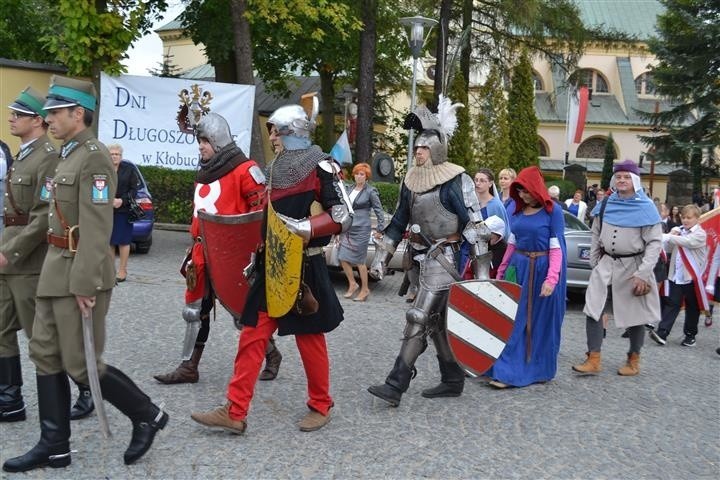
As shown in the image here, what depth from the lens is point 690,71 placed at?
30125 mm

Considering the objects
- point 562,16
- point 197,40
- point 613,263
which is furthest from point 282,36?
point 613,263

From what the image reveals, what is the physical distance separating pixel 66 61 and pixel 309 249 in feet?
35.4

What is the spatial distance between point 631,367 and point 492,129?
20.4 meters

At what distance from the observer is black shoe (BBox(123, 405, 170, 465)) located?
4.30 m

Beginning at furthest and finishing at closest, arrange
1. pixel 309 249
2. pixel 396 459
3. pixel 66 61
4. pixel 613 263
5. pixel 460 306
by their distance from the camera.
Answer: pixel 66 61 → pixel 613 263 → pixel 460 306 → pixel 309 249 → pixel 396 459

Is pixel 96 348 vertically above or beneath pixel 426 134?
beneath

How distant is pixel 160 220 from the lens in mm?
17766

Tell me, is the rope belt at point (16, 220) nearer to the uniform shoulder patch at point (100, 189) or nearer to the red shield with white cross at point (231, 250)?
the uniform shoulder patch at point (100, 189)

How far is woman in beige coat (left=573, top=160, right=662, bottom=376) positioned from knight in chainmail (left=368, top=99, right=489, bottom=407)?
64.7 inches

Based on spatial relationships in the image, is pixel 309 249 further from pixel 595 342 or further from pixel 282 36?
pixel 282 36

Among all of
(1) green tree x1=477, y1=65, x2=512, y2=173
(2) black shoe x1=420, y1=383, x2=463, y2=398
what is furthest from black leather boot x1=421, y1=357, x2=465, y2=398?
(1) green tree x1=477, y1=65, x2=512, y2=173

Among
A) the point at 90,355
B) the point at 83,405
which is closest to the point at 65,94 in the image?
the point at 90,355

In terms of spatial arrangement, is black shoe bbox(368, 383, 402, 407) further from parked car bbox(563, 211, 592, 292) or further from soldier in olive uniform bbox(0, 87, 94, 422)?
parked car bbox(563, 211, 592, 292)

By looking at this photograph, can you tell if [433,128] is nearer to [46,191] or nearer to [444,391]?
[444,391]
